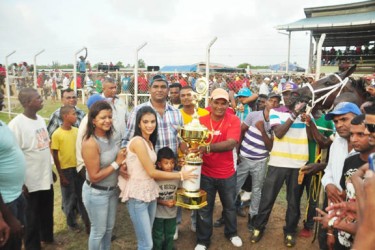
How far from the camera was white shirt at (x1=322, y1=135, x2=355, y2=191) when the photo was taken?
2818 mm

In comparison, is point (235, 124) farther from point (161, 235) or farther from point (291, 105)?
point (161, 235)

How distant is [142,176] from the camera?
294 cm

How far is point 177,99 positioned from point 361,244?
13.3ft

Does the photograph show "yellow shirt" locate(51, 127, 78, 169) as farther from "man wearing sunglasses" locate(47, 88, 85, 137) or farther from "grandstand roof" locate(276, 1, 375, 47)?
"grandstand roof" locate(276, 1, 375, 47)

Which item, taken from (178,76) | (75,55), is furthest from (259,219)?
(178,76)

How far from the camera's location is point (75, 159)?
408 centimetres

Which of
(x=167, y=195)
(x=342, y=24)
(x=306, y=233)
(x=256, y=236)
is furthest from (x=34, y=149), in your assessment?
(x=342, y=24)

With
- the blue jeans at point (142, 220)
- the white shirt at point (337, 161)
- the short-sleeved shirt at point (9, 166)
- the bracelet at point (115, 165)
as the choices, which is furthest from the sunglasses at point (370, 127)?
the short-sleeved shirt at point (9, 166)

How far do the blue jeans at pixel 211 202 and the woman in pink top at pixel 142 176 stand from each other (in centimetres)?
78

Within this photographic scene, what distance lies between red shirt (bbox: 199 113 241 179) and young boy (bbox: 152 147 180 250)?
0.55 m

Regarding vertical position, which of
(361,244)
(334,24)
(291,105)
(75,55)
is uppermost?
(334,24)

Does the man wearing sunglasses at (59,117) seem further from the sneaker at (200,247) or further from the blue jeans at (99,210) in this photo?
the sneaker at (200,247)

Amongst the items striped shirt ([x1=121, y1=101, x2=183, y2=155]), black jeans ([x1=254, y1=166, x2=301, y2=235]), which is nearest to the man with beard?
black jeans ([x1=254, y1=166, x2=301, y2=235])

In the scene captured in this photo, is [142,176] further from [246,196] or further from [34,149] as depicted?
[246,196]
